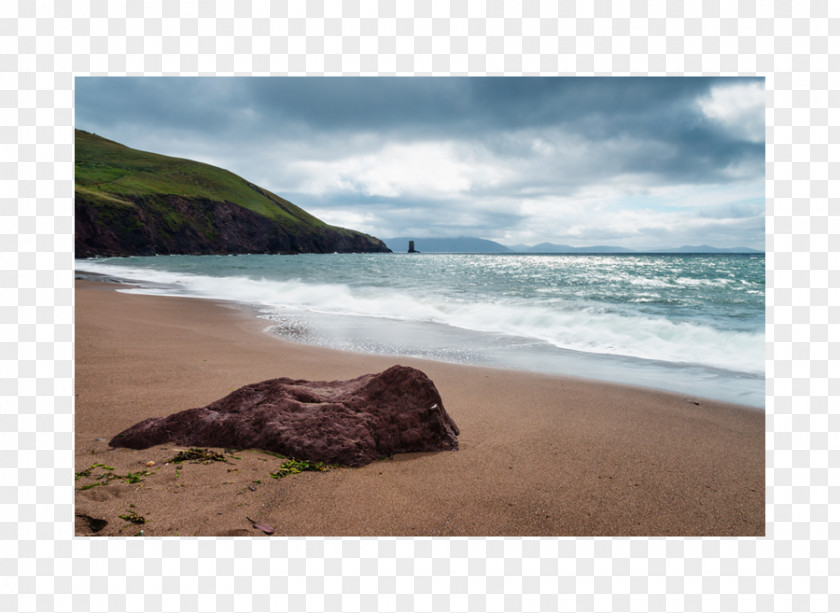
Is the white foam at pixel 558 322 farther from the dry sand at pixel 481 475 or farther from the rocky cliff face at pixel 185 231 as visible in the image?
the rocky cliff face at pixel 185 231

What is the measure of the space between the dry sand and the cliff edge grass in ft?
179

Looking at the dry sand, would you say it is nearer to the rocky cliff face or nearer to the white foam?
the white foam

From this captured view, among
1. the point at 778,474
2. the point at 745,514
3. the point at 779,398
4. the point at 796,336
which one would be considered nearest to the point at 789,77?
the point at 796,336

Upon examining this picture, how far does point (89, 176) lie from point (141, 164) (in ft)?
52.9

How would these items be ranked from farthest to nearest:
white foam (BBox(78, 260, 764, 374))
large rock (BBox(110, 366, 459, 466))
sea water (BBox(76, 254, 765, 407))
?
white foam (BBox(78, 260, 764, 374)) → sea water (BBox(76, 254, 765, 407)) → large rock (BBox(110, 366, 459, 466))

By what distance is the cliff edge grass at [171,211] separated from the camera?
5503 cm

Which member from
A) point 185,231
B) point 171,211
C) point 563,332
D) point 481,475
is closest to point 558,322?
point 563,332

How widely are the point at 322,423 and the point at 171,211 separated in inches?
3161

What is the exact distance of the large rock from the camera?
269 centimetres

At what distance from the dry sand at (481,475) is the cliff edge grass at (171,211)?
5463cm

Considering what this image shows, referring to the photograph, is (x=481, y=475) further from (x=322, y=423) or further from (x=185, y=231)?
(x=185, y=231)

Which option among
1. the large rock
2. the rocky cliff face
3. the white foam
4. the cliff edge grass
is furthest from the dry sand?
the cliff edge grass

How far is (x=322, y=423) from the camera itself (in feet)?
9.03

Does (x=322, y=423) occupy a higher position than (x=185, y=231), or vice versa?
(x=185, y=231)
